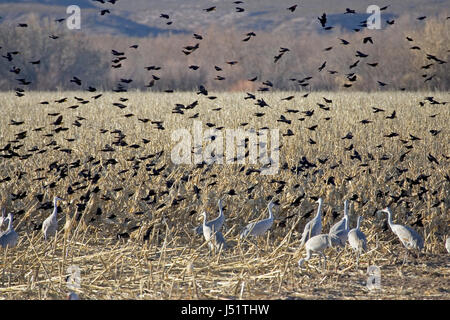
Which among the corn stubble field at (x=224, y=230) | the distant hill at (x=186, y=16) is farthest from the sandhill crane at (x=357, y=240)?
the distant hill at (x=186, y=16)

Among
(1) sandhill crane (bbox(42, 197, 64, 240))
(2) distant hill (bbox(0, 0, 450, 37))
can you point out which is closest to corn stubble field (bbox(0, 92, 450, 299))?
(1) sandhill crane (bbox(42, 197, 64, 240))

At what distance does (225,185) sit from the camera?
7.84 m

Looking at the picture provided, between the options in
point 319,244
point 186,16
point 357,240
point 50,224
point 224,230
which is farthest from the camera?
point 186,16

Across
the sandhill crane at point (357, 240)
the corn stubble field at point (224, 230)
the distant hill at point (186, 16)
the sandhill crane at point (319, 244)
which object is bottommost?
the distant hill at point (186, 16)

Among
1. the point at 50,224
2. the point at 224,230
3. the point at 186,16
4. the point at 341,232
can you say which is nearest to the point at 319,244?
the point at 341,232

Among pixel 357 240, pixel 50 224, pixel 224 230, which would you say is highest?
pixel 357 240

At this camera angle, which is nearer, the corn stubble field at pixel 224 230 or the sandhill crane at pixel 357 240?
the corn stubble field at pixel 224 230

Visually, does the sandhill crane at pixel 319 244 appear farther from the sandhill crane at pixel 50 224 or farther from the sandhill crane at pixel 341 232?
the sandhill crane at pixel 50 224

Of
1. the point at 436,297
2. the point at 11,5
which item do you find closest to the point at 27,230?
the point at 436,297

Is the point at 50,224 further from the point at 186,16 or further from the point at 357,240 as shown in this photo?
the point at 186,16

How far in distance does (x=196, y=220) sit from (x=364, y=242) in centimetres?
208

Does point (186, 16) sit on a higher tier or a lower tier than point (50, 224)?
lower

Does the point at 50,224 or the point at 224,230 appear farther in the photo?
the point at 224,230

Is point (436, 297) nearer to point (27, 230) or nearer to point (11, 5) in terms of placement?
point (27, 230)
